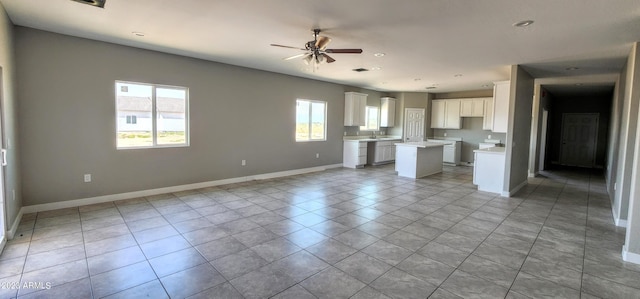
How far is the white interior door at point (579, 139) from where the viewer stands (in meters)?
9.72

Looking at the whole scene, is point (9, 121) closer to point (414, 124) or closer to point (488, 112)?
point (414, 124)

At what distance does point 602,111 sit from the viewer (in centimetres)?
951

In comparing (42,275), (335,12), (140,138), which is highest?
(335,12)

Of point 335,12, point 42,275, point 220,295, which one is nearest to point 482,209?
point 335,12

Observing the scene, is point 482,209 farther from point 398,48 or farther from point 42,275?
point 42,275

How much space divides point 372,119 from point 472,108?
313 cm

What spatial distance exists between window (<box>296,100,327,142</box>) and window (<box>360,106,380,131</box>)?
6.93 ft

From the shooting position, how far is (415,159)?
713cm

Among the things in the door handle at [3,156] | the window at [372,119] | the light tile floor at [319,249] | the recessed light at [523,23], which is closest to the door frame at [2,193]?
the door handle at [3,156]

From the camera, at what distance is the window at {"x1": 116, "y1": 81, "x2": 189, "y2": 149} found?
4.80 m

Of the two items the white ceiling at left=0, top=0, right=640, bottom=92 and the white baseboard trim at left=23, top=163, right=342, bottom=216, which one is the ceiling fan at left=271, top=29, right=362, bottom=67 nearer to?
the white ceiling at left=0, top=0, right=640, bottom=92

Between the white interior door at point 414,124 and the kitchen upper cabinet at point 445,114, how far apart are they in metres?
0.47

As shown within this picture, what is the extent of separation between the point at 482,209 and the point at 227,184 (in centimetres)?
477

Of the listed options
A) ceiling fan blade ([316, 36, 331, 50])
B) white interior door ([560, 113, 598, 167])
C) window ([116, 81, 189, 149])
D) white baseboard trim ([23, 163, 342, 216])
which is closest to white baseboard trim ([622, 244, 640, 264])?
ceiling fan blade ([316, 36, 331, 50])
